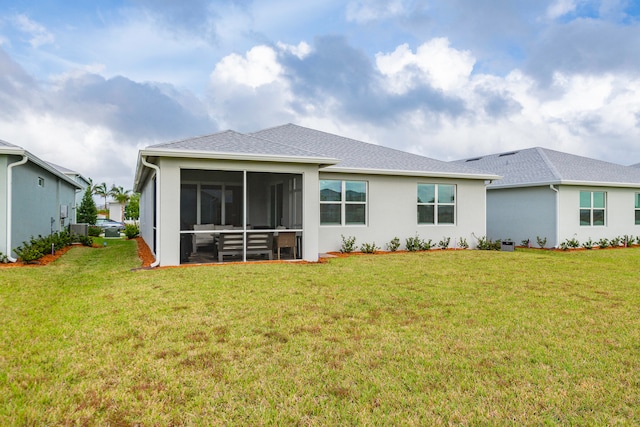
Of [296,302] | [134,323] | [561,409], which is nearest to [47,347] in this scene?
[134,323]

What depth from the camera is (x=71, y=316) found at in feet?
17.7

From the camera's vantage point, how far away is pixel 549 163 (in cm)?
1803

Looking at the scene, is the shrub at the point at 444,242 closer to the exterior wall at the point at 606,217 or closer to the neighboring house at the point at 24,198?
the exterior wall at the point at 606,217

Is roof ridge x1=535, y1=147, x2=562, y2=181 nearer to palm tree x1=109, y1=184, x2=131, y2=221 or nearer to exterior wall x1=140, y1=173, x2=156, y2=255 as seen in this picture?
exterior wall x1=140, y1=173, x2=156, y2=255

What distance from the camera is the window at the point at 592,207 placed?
16984 mm

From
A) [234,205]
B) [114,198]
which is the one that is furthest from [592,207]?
[114,198]

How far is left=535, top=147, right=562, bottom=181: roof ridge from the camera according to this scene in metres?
16.4

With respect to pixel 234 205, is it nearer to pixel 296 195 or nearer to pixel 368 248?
pixel 296 195

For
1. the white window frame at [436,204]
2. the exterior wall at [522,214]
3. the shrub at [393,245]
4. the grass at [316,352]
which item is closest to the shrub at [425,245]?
the white window frame at [436,204]

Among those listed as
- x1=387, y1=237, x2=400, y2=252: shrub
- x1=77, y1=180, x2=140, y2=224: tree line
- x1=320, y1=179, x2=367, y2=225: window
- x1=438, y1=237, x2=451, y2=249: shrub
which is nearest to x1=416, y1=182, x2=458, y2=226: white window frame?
x1=438, y1=237, x2=451, y2=249: shrub

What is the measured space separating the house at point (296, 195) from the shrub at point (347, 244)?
163 mm

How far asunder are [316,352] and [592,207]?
17907 mm

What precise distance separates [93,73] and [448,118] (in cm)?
1816

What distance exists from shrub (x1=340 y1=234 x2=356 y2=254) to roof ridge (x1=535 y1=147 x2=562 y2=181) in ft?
30.5
